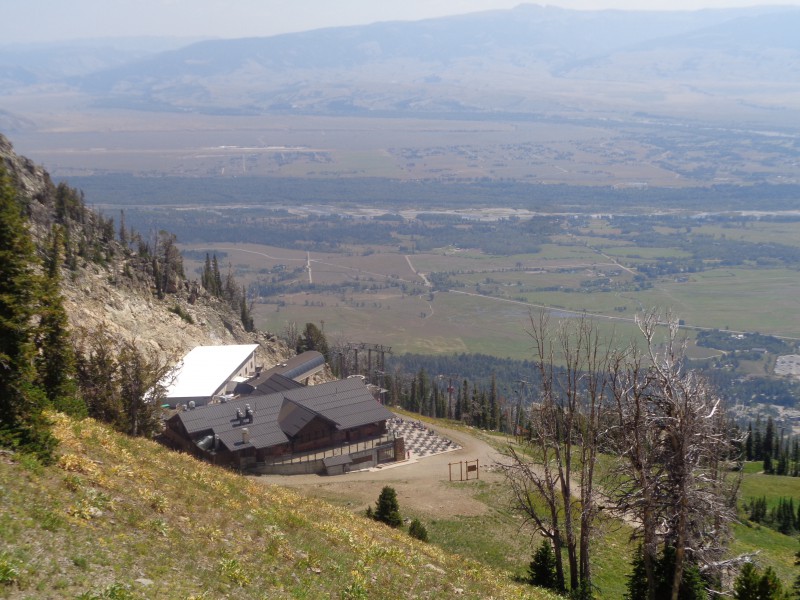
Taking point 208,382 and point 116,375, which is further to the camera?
point 208,382

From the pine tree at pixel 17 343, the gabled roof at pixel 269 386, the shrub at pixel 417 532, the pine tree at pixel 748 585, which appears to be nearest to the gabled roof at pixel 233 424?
the gabled roof at pixel 269 386

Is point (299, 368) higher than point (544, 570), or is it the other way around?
point (544, 570)

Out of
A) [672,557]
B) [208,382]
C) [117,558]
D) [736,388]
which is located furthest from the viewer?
[736,388]

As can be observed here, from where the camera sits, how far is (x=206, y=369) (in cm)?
6869

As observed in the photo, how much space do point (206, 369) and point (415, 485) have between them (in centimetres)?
2858

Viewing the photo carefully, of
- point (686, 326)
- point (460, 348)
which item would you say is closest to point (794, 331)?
point (686, 326)

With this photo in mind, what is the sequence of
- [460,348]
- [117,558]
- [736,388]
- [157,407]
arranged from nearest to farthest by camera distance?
[117,558] → [157,407] → [736,388] → [460,348]

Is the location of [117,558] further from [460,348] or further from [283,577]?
[460,348]

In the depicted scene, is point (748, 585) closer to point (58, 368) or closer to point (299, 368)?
point (58, 368)

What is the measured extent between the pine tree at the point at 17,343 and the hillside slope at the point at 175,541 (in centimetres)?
75

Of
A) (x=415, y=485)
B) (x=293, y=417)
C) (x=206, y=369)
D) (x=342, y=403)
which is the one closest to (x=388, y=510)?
(x=415, y=485)

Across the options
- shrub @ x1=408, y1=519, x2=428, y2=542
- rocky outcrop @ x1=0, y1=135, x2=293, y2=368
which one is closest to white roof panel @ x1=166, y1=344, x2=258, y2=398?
rocky outcrop @ x1=0, y1=135, x2=293, y2=368

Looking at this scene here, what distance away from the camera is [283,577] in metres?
19.7

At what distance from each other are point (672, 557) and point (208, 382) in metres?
47.5
